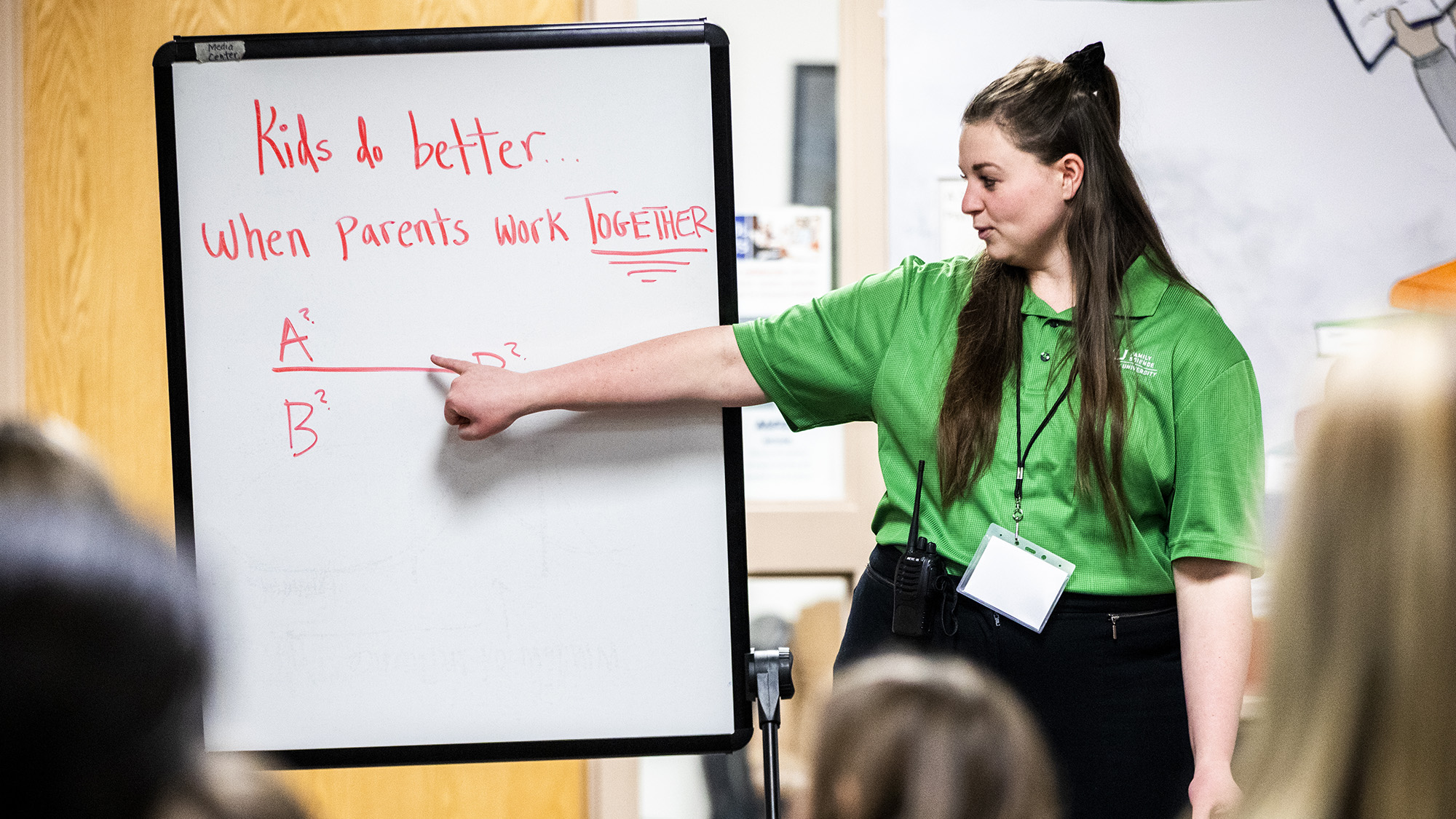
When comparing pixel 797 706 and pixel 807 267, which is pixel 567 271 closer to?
pixel 807 267

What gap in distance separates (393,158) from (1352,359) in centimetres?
122

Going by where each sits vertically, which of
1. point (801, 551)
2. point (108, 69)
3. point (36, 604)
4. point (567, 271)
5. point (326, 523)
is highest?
point (108, 69)

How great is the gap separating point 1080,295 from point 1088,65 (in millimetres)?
309

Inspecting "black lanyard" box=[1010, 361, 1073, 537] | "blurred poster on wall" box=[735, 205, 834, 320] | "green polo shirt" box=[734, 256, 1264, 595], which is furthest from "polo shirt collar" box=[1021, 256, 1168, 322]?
"blurred poster on wall" box=[735, 205, 834, 320]

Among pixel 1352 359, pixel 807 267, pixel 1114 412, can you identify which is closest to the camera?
pixel 1352 359

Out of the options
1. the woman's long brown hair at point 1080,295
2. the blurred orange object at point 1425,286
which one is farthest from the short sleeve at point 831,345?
the blurred orange object at point 1425,286

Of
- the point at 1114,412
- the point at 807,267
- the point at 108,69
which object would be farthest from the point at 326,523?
the point at 108,69

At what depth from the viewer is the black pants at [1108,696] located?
1.47m

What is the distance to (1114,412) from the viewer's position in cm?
145

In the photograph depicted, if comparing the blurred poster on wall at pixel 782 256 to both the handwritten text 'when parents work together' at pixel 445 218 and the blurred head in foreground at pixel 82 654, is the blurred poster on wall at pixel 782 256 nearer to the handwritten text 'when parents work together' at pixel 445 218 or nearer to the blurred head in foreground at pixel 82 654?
the handwritten text 'when parents work together' at pixel 445 218

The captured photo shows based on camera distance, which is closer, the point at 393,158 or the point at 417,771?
the point at 393,158

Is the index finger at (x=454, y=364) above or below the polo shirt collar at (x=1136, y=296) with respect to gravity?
below

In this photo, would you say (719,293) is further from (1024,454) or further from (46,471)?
(46,471)

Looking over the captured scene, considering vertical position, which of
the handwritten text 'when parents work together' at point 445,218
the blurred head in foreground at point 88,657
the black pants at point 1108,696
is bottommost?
the black pants at point 1108,696
